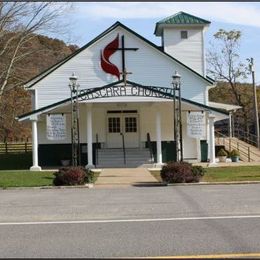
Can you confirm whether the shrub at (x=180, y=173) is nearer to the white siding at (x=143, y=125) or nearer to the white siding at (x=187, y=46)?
the white siding at (x=143, y=125)

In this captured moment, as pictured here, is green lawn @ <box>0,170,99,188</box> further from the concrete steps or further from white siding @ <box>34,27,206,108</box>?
white siding @ <box>34,27,206,108</box>

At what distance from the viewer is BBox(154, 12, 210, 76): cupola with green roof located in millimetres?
34781

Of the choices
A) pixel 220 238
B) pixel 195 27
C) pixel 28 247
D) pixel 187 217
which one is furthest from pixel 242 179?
pixel 195 27

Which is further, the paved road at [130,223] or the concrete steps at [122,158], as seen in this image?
the concrete steps at [122,158]

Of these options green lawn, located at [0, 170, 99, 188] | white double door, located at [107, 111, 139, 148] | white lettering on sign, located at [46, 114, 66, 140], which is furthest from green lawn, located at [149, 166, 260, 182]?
white double door, located at [107, 111, 139, 148]

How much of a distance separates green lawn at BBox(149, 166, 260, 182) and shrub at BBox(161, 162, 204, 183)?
0.91 meters

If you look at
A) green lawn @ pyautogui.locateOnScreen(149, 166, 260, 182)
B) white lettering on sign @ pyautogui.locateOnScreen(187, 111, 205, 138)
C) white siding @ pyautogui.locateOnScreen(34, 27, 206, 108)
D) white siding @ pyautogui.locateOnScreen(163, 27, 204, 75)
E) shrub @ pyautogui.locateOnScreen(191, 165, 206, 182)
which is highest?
white siding @ pyautogui.locateOnScreen(163, 27, 204, 75)

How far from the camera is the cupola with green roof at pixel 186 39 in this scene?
34781 mm

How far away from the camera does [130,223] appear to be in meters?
10.4

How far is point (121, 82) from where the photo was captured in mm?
28469

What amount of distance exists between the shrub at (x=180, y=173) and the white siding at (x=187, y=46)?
16063 millimetres

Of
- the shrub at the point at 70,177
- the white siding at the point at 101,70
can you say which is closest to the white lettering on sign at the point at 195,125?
the white siding at the point at 101,70

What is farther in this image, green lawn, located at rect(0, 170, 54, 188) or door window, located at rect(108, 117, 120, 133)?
door window, located at rect(108, 117, 120, 133)

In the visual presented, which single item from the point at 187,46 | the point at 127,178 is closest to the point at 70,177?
the point at 127,178
